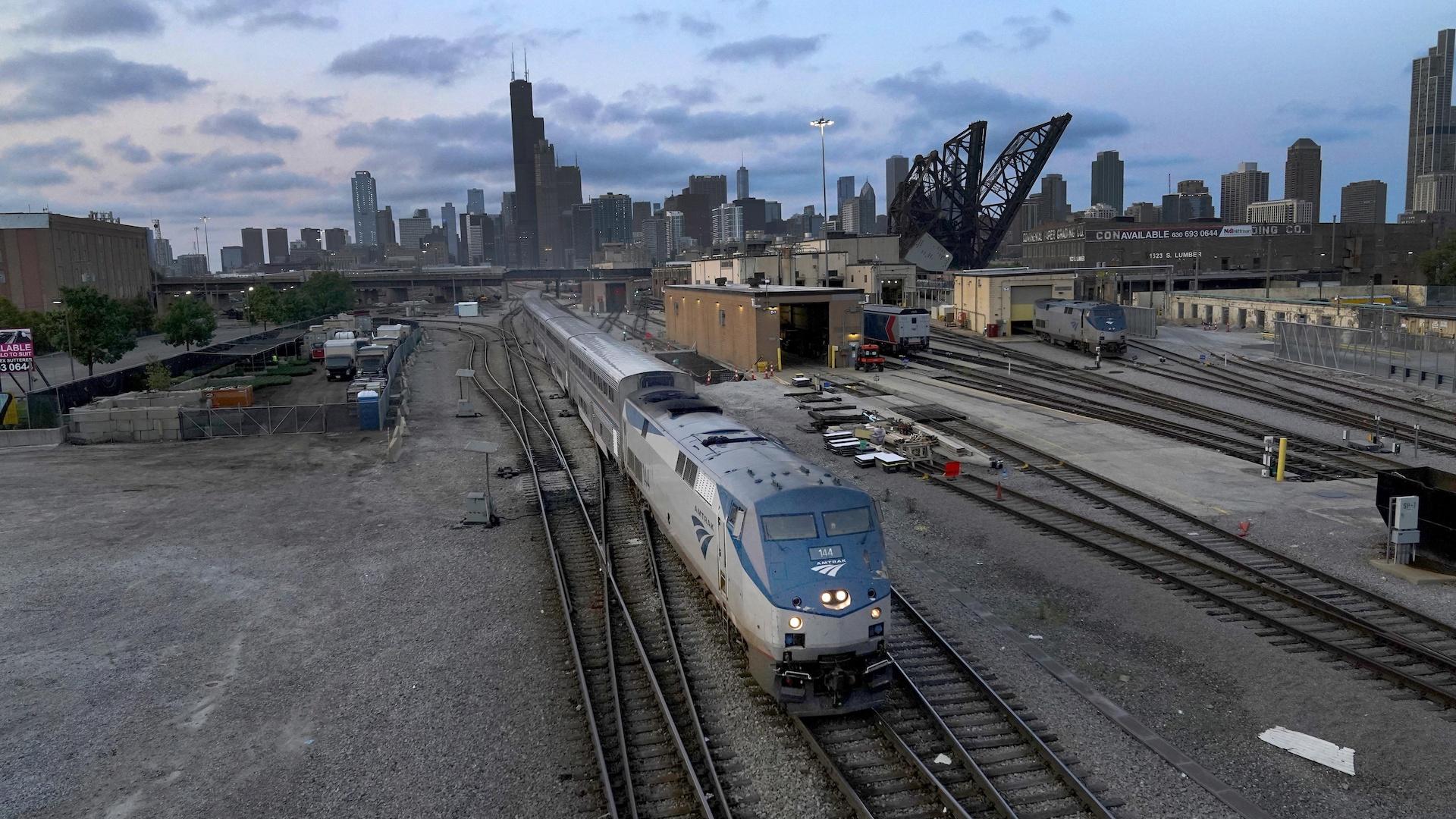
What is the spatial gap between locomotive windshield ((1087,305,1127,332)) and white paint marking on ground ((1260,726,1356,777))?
44406 millimetres

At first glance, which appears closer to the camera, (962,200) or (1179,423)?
(1179,423)

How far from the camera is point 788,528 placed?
12.8 m

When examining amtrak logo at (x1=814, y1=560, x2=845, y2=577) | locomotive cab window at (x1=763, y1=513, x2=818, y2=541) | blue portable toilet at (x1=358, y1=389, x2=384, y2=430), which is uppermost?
locomotive cab window at (x1=763, y1=513, x2=818, y2=541)

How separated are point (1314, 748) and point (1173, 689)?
202 centimetres

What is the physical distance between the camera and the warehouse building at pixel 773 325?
167ft

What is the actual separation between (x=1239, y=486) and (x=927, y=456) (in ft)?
28.7

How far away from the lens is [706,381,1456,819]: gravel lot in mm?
11242

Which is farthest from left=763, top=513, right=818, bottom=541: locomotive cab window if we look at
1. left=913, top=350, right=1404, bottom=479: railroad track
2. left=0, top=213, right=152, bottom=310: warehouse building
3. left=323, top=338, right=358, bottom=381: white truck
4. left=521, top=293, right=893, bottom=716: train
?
left=0, top=213, right=152, bottom=310: warehouse building

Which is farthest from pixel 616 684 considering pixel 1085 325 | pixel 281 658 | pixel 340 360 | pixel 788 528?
pixel 1085 325

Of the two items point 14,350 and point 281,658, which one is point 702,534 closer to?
point 281,658

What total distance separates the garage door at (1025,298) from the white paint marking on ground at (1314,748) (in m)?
56.7

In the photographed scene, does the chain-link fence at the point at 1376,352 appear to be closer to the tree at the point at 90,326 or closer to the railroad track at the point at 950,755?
the railroad track at the point at 950,755

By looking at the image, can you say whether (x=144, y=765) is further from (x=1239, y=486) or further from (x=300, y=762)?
(x=1239, y=486)

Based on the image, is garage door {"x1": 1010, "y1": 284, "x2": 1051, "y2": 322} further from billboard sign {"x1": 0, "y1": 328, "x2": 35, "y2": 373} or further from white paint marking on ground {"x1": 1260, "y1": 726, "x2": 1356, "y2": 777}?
billboard sign {"x1": 0, "y1": 328, "x2": 35, "y2": 373}
